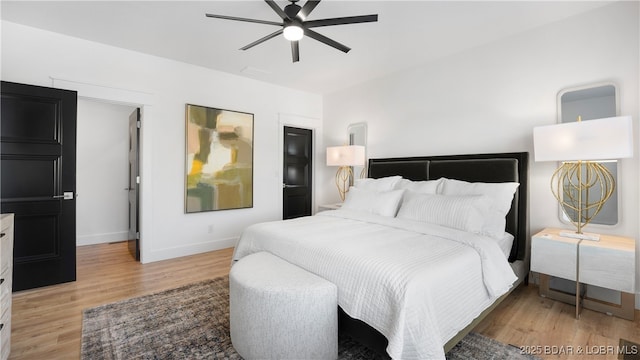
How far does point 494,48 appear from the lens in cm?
322

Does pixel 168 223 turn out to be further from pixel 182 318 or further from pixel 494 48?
pixel 494 48

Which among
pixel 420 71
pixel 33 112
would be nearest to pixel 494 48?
pixel 420 71

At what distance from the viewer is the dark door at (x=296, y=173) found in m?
5.21

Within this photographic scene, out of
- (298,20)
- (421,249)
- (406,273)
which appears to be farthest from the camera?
(298,20)

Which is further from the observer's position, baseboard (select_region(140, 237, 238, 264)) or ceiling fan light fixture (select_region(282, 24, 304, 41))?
baseboard (select_region(140, 237, 238, 264))

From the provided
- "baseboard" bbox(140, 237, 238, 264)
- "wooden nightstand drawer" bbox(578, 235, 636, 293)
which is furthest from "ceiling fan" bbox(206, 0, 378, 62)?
"baseboard" bbox(140, 237, 238, 264)

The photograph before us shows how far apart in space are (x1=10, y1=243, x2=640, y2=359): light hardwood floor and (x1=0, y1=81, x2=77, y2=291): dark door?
0.30 meters

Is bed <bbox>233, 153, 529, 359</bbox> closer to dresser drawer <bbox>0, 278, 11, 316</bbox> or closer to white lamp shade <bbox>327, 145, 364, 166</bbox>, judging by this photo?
white lamp shade <bbox>327, 145, 364, 166</bbox>

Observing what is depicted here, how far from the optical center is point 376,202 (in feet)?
10.5

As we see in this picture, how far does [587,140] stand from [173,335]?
3468 mm

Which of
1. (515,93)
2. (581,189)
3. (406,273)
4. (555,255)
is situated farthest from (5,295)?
(515,93)

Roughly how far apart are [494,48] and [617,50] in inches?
40.5

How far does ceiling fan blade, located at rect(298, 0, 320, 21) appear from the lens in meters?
2.05

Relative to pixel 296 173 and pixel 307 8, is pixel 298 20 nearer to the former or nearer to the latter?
pixel 307 8
